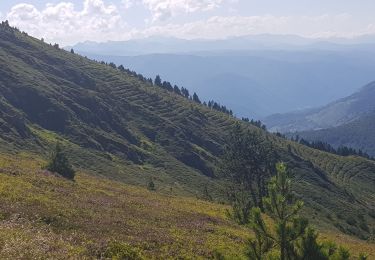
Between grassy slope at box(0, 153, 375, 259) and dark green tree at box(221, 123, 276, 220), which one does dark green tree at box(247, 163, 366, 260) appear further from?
dark green tree at box(221, 123, 276, 220)

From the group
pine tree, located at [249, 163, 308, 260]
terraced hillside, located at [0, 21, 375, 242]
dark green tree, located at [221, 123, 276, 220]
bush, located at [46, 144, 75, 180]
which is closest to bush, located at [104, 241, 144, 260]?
pine tree, located at [249, 163, 308, 260]

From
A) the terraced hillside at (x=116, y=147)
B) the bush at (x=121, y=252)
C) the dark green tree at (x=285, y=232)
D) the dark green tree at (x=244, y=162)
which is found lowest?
the terraced hillside at (x=116, y=147)

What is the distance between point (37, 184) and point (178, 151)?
141309 millimetres

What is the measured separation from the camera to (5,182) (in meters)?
42.7

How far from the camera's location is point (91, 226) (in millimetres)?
33281

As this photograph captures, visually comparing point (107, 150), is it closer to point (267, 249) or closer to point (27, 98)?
point (27, 98)

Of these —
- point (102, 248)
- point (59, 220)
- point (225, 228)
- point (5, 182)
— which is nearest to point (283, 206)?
point (102, 248)

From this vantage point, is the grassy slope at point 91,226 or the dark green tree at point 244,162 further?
the dark green tree at point 244,162

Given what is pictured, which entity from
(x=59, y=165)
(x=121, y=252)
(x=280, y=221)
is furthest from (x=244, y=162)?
(x=280, y=221)

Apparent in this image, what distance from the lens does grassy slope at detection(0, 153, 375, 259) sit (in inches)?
1064

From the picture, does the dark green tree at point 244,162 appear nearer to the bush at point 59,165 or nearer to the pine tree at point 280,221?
the bush at point 59,165

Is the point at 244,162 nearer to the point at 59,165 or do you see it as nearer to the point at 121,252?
the point at 59,165

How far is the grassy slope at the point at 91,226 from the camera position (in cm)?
2702

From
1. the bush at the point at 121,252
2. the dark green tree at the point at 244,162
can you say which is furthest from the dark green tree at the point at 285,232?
the dark green tree at the point at 244,162
